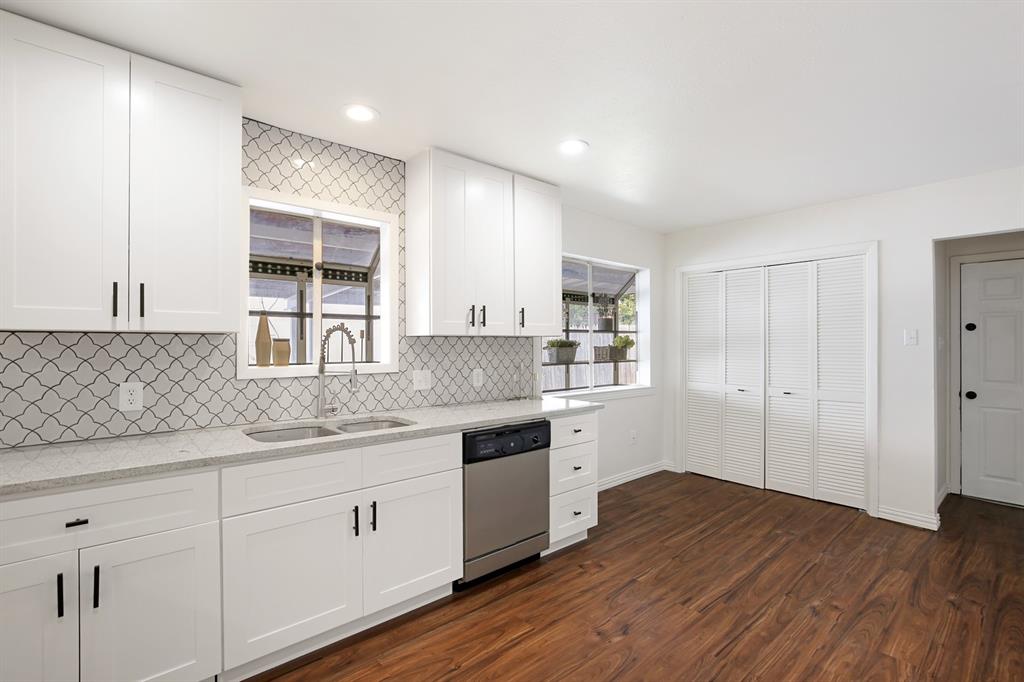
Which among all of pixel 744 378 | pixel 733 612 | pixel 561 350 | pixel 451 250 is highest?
pixel 451 250

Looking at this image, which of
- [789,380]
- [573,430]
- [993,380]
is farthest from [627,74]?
[993,380]

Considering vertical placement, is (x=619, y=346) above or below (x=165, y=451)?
above

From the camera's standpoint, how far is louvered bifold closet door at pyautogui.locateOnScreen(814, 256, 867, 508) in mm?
3996

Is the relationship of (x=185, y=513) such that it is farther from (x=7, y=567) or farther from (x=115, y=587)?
(x=7, y=567)

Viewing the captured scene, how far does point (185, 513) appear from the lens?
1834 mm

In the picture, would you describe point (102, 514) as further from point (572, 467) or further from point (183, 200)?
point (572, 467)

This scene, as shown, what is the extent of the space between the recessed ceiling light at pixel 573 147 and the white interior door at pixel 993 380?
12.8 ft

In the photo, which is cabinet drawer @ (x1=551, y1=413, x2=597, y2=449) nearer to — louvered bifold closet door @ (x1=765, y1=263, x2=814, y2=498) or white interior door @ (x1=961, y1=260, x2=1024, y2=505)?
louvered bifold closet door @ (x1=765, y1=263, x2=814, y2=498)

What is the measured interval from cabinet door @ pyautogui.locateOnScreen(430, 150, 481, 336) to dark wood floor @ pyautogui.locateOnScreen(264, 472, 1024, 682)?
156 centimetres

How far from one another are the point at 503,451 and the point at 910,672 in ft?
6.69

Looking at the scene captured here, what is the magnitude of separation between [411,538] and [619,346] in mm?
3037

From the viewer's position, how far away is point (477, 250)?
3172 mm

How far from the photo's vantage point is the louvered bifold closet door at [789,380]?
429 cm

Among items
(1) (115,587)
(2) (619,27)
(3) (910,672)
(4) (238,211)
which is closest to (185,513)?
(1) (115,587)
